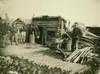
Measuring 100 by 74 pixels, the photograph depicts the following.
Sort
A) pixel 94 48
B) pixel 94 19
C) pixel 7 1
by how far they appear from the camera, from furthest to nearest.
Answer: pixel 94 48 → pixel 94 19 → pixel 7 1

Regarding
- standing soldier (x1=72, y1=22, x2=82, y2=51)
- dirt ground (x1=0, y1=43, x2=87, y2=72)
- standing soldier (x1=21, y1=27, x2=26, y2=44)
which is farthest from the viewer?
standing soldier (x1=21, y1=27, x2=26, y2=44)

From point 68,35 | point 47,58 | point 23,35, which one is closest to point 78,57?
point 47,58

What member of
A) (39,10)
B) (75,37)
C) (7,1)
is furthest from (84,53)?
(7,1)

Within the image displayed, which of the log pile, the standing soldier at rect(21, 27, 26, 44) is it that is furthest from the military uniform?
the standing soldier at rect(21, 27, 26, 44)

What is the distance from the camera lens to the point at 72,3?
231 centimetres

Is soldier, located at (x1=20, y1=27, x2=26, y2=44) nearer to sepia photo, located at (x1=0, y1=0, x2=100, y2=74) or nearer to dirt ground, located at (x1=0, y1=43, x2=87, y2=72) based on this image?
dirt ground, located at (x1=0, y1=43, x2=87, y2=72)

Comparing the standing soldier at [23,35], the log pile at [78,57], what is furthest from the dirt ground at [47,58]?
the standing soldier at [23,35]

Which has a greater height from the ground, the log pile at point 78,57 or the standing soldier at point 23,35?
the standing soldier at point 23,35

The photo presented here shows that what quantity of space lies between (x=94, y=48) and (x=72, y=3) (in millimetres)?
1452

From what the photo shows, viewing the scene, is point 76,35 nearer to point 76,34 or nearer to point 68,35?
point 76,34

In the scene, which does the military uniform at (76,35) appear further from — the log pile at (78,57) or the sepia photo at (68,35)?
the log pile at (78,57)

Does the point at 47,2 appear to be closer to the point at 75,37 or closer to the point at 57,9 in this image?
the point at 57,9

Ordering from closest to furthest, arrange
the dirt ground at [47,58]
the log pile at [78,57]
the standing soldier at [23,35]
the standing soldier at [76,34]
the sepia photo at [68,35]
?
the sepia photo at [68,35] < the dirt ground at [47,58] < the log pile at [78,57] < the standing soldier at [76,34] < the standing soldier at [23,35]

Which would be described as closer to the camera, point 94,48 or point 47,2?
point 47,2
